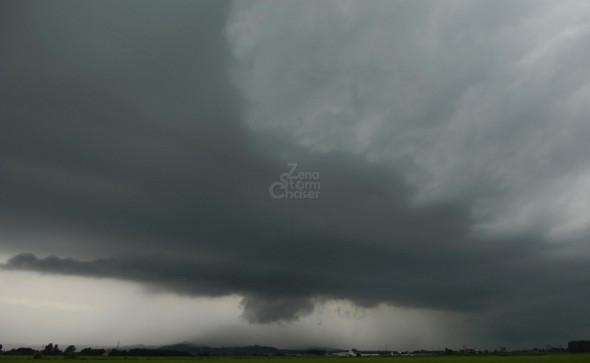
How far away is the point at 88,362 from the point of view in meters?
169

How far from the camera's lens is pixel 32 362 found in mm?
151500

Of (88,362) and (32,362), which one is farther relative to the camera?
(88,362)

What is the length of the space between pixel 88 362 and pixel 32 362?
2205 cm
